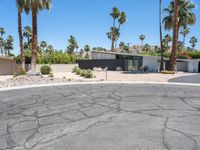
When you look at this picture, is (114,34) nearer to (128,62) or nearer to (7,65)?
(128,62)

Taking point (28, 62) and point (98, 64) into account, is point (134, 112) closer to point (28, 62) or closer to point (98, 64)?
point (28, 62)

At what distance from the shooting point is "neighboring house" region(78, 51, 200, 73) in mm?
46156

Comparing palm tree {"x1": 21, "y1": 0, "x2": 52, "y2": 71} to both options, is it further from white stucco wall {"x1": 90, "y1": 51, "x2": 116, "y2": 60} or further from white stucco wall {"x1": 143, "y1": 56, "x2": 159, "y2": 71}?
white stucco wall {"x1": 143, "y1": 56, "x2": 159, "y2": 71}

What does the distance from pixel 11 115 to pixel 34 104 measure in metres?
2.51

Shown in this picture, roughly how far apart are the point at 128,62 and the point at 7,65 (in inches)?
835

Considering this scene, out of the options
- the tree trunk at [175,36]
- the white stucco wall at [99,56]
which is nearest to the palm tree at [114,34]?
the white stucco wall at [99,56]

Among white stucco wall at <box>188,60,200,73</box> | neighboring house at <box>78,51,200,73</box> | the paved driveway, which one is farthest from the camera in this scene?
white stucco wall at <box>188,60,200,73</box>

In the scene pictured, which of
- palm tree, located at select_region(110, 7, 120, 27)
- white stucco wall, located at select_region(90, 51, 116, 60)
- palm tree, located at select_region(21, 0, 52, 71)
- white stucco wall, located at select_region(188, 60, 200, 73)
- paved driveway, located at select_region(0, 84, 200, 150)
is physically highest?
palm tree, located at select_region(110, 7, 120, 27)

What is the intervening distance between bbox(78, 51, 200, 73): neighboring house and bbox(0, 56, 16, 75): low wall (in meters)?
15.9

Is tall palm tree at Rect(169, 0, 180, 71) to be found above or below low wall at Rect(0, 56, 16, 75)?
above

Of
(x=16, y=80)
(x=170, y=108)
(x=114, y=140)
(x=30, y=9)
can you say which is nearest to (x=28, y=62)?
(x=30, y=9)

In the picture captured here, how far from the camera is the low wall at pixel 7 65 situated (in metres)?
36.8

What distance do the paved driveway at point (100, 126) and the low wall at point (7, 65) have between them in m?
25.8

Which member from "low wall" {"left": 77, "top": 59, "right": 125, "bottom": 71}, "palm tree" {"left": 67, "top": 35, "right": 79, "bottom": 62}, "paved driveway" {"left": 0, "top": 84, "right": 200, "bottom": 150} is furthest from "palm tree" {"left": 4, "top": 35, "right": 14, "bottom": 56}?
"paved driveway" {"left": 0, "top": 84, "right": 200, "bottom": 150}
